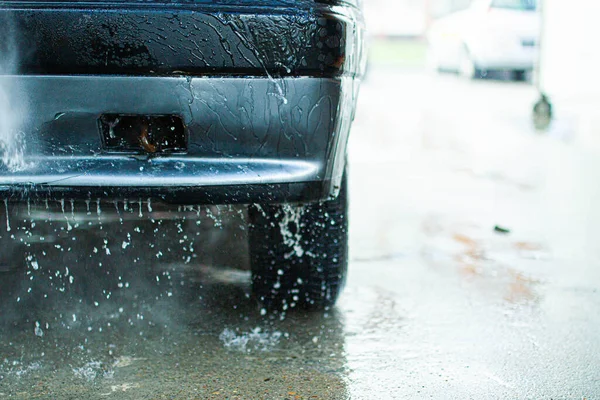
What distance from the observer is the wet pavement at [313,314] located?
1763 mm

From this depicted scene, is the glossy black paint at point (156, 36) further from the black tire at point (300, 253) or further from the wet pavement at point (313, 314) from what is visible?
the black tire at point (300, 253)

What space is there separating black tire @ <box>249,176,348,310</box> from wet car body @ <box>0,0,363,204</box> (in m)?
0.49

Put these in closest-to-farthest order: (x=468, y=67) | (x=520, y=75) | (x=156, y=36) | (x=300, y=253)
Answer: (x=156, y=36), (x=300, y=253), (x=468, y=67), (x=520, y=75)

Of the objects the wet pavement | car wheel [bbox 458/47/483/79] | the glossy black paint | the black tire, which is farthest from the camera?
car wheel [bbox 458/47/483/79]

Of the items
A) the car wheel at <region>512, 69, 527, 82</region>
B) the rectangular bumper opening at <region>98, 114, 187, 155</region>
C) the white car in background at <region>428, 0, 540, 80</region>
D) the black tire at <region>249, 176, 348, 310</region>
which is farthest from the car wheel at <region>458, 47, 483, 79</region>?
the rectangular bumper opening at <region>98, 114, 187, 155</region>

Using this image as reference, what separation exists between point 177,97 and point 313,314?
1.02 m

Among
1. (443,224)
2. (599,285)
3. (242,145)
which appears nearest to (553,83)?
(443,224)

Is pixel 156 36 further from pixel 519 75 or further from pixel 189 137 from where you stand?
pixel 519 75

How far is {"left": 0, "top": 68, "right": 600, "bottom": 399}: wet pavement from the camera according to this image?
1.76 meters

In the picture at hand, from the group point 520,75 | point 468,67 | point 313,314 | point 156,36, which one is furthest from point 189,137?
point 520,75

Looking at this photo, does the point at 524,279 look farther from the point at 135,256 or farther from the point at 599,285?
the point at 135,256

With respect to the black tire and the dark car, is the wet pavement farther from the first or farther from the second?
the dark car

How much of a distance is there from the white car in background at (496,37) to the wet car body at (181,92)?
37.4ft

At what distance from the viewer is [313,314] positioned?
224 cm
